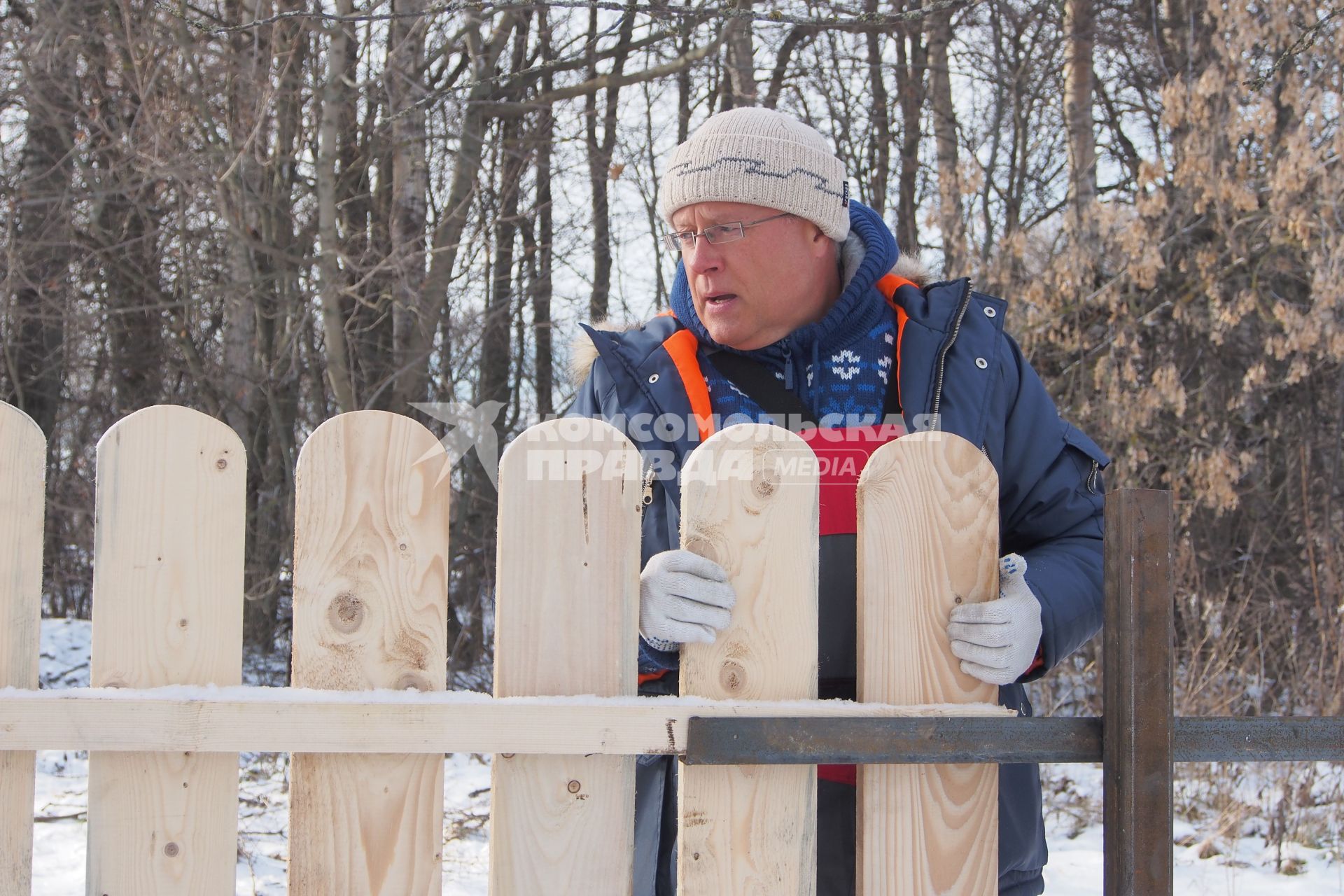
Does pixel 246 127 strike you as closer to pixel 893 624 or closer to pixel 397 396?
pixel 397 396

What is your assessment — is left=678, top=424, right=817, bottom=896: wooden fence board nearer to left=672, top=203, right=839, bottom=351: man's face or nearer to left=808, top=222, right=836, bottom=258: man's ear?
left=672, top=203, right=839, bottom=351: man's face

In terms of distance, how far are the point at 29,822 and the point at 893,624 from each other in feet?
4.07

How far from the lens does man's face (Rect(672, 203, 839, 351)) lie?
2.08 meters

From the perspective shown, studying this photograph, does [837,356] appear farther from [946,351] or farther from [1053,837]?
[1053,837]

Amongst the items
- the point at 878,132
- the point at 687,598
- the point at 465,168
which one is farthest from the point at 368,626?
the point at 878,132

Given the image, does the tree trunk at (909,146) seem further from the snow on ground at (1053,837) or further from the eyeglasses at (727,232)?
the eyeglasses at (727,232)

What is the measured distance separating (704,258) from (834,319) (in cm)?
27

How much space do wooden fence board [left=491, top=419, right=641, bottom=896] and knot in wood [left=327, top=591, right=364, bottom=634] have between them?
0.65ft

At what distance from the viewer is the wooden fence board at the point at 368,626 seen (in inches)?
60.0

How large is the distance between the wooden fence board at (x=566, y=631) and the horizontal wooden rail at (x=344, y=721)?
0.20ft

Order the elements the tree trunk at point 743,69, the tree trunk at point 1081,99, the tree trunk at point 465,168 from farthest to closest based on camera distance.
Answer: the tree trunk at point 1081,99, the tree trunk at point 743,69, the tree trunk at point 465,168

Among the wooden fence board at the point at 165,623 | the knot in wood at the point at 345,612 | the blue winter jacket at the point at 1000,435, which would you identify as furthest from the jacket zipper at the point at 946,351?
the wooden fence board at the point at 165,623

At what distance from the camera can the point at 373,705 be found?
4.87ft
